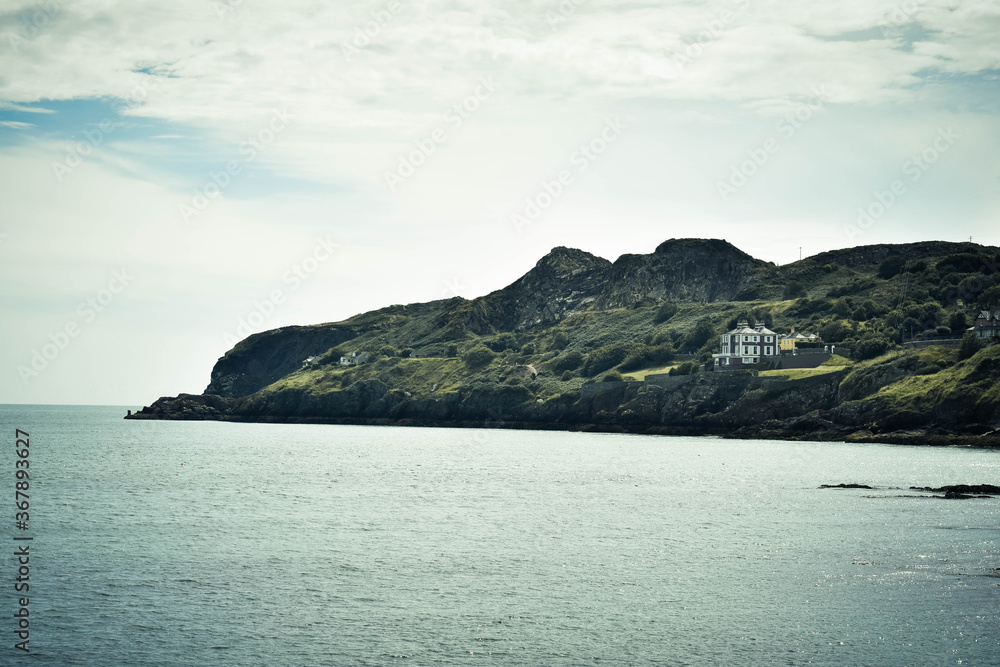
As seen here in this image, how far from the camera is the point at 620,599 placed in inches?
1431

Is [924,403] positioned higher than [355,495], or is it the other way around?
[924,403]

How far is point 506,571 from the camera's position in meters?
41.7

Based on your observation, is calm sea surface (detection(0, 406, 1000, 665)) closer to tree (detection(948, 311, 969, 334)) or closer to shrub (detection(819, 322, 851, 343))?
tree (detection(948, 311, 969, 334))

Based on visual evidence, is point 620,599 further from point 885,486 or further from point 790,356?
point 790,356

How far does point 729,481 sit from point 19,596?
2534 inches

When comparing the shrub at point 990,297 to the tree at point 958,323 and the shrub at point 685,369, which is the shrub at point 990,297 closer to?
the tree at point 958,323

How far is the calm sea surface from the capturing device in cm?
2958

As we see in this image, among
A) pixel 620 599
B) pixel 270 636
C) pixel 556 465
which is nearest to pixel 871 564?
pixel 620 599

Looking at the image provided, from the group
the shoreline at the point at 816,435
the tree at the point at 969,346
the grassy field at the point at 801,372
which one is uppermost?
the tree at the point at 969,346

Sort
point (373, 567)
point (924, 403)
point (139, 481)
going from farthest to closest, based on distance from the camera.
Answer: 1. point (924, 403)
2. point (139, 481)
3. point (373, 567)

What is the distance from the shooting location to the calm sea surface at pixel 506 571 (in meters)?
29.6

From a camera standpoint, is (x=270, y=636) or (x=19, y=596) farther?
(x=19, y=596)

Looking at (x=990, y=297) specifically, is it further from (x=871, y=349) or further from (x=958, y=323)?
(x=871, y=349)

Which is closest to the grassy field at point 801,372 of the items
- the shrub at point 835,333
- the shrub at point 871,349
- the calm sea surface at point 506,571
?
the shrub at point 871,349
